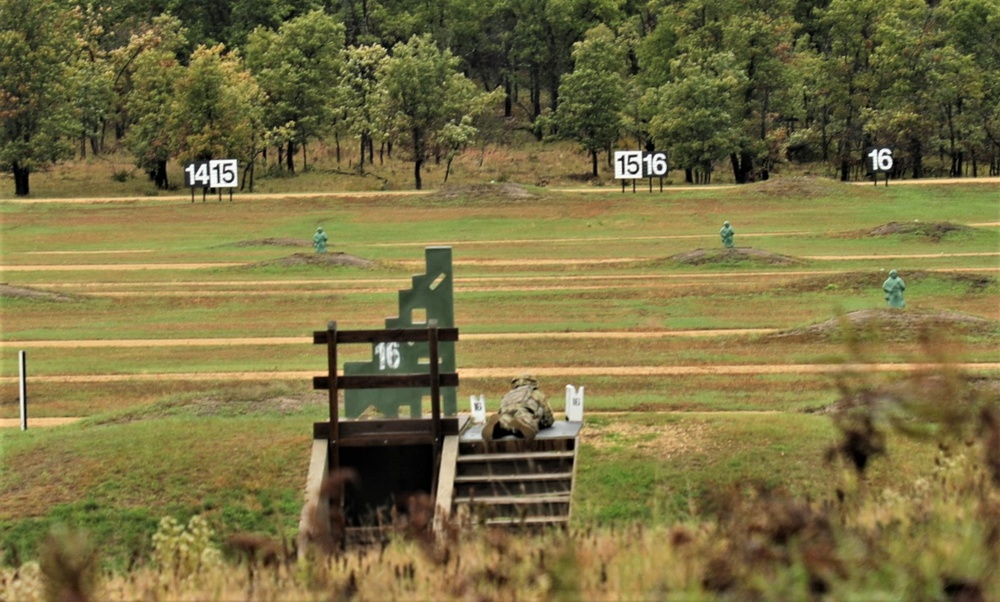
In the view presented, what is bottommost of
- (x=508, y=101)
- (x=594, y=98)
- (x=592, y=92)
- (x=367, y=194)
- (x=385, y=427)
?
(x=385, y=427)

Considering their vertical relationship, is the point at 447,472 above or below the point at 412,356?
below

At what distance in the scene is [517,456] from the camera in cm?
1494

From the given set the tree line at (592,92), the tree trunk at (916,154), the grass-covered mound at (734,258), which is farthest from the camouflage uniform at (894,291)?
the tree trunk at (916,154)

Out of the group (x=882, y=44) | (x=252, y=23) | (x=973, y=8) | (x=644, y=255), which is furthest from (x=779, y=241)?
(x=252, y=23)

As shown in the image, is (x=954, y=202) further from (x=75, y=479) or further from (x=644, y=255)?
(x=75, y=479)

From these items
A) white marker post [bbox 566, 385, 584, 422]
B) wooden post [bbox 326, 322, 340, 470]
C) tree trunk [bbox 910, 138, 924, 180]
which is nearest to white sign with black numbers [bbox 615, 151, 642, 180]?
tree trunk [bbox 910, 138, 924, 180]

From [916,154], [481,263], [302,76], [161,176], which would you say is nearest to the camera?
[481,263]

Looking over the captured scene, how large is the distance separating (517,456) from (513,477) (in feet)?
1.09

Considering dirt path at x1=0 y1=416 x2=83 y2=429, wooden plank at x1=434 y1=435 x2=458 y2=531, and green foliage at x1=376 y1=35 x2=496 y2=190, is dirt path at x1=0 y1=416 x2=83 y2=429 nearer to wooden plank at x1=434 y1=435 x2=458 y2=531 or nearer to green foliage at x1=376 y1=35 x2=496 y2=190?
wooden plank at x1=434 y1=435 x2=458 y2=531

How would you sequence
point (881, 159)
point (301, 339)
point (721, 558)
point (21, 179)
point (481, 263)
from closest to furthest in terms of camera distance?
1. point (721, 558)
2. point (301, 339)
3. point (481, 263)
4. point (881, 159)
5. point (21, 179)

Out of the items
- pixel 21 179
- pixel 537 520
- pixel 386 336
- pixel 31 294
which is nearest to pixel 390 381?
pixel 386 336

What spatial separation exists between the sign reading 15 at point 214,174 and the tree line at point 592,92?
15.9ft

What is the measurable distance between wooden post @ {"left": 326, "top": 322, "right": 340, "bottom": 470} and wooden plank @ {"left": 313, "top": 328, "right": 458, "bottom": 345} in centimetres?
11

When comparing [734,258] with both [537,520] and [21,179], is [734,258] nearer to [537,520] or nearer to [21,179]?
[537,520]
